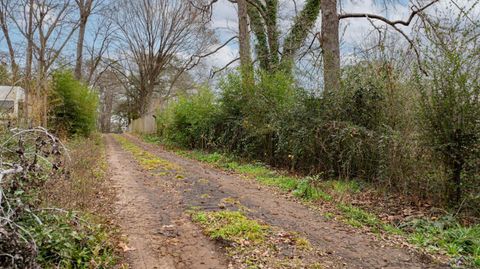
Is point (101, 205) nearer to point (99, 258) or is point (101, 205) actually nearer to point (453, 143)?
point (99, 258)

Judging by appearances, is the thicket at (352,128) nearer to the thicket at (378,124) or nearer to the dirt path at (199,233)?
the thicket at (378,124)

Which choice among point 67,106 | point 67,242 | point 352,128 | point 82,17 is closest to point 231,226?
point 67,242

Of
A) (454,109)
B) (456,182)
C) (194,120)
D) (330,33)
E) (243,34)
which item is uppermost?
(243,34)

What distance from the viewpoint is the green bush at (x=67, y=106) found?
13250 millimetres

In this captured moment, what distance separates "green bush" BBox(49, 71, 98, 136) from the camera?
13.2 m

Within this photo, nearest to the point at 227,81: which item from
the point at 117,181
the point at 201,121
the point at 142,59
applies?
the point at 201,121

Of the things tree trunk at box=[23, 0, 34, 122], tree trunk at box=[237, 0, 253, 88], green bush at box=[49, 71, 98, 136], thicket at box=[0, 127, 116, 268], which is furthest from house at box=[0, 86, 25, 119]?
tree trunk at box=[237, 0, 253, 88]

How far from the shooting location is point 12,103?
1008 cm

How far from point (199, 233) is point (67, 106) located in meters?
12.1

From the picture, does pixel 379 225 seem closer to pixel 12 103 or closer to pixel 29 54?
pixel 12 103

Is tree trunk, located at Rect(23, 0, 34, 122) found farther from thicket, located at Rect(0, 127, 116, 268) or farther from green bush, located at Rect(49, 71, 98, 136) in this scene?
thicket, located at Rect(0, 127, 116, 268)

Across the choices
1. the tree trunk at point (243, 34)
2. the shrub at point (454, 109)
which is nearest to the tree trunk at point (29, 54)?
the tree trunk at point (243, 34)

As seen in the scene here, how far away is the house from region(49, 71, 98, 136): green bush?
1622 millimetres

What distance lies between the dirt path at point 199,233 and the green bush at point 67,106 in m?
7.61
